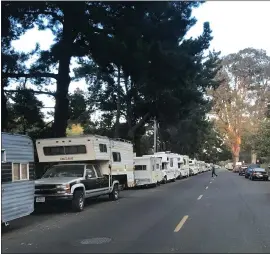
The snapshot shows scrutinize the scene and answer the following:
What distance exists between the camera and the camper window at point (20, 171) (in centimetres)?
1161

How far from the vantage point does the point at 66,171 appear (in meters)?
16.9

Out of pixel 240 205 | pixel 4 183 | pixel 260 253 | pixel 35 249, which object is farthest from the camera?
pixel 240 205

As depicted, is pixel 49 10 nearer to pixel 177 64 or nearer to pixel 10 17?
pixel 10 17

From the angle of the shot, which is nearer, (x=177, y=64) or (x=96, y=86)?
(x=177, y=64)

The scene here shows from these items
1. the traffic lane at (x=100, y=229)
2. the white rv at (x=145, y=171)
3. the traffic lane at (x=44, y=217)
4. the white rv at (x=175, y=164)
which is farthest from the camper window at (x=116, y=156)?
the white rv at (x=175, y=164)

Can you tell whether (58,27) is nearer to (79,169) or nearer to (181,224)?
(79,169)

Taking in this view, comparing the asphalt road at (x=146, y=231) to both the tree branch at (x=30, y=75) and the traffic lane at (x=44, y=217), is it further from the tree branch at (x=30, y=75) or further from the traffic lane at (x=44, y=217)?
the tree branch at (x=30, y=75)

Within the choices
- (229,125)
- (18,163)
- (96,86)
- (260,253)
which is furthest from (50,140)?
(229,125)

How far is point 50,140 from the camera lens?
18359 millimetres

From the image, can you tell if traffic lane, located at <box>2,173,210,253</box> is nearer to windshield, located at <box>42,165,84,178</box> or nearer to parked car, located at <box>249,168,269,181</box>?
windshield, located at <box>42,165,84,178</box>

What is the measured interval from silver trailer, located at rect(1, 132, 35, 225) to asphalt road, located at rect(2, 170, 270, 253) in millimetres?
597

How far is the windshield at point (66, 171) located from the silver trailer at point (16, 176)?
13.0ft

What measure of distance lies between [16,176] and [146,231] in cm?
372

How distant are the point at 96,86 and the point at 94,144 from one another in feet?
75.2
